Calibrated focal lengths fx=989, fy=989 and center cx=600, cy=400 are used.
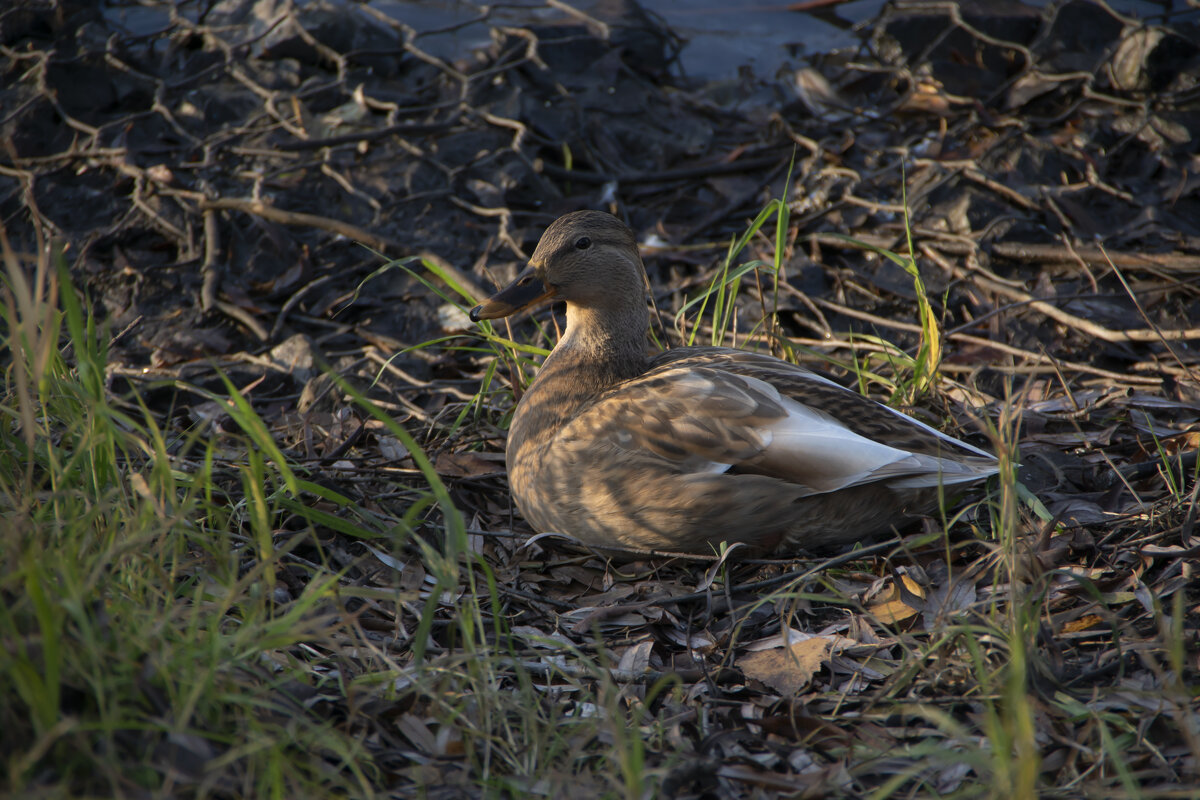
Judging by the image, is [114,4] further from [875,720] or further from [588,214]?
[875,720]

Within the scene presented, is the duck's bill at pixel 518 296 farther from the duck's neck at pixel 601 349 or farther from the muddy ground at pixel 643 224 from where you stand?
the muddy ground at pixel 643 224

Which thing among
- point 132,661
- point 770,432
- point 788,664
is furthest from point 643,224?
point 132,661

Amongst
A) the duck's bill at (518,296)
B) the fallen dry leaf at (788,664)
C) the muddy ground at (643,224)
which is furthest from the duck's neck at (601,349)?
the fallen dry leaf at (788,664)

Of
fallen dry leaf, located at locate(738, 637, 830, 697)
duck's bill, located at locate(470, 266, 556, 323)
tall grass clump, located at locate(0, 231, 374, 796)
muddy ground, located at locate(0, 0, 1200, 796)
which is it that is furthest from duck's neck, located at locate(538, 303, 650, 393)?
tall grass clump, located at locate(0, 231, 374, 796)

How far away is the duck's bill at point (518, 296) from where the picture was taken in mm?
2902

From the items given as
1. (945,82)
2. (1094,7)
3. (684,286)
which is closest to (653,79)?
(945,82)

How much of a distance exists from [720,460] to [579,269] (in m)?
0.77

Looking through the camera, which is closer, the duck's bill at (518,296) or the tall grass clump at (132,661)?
the tall grass clump at (132,661)

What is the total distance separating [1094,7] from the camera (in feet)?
16.4

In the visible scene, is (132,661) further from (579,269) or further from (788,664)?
(579,269)

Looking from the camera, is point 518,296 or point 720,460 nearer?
point 720,460

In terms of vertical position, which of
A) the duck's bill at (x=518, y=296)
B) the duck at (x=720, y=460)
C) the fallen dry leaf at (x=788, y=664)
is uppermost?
the duck's bill at (x=518, y=296)

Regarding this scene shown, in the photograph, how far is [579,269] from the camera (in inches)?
117

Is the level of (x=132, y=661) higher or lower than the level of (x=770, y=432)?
higher
